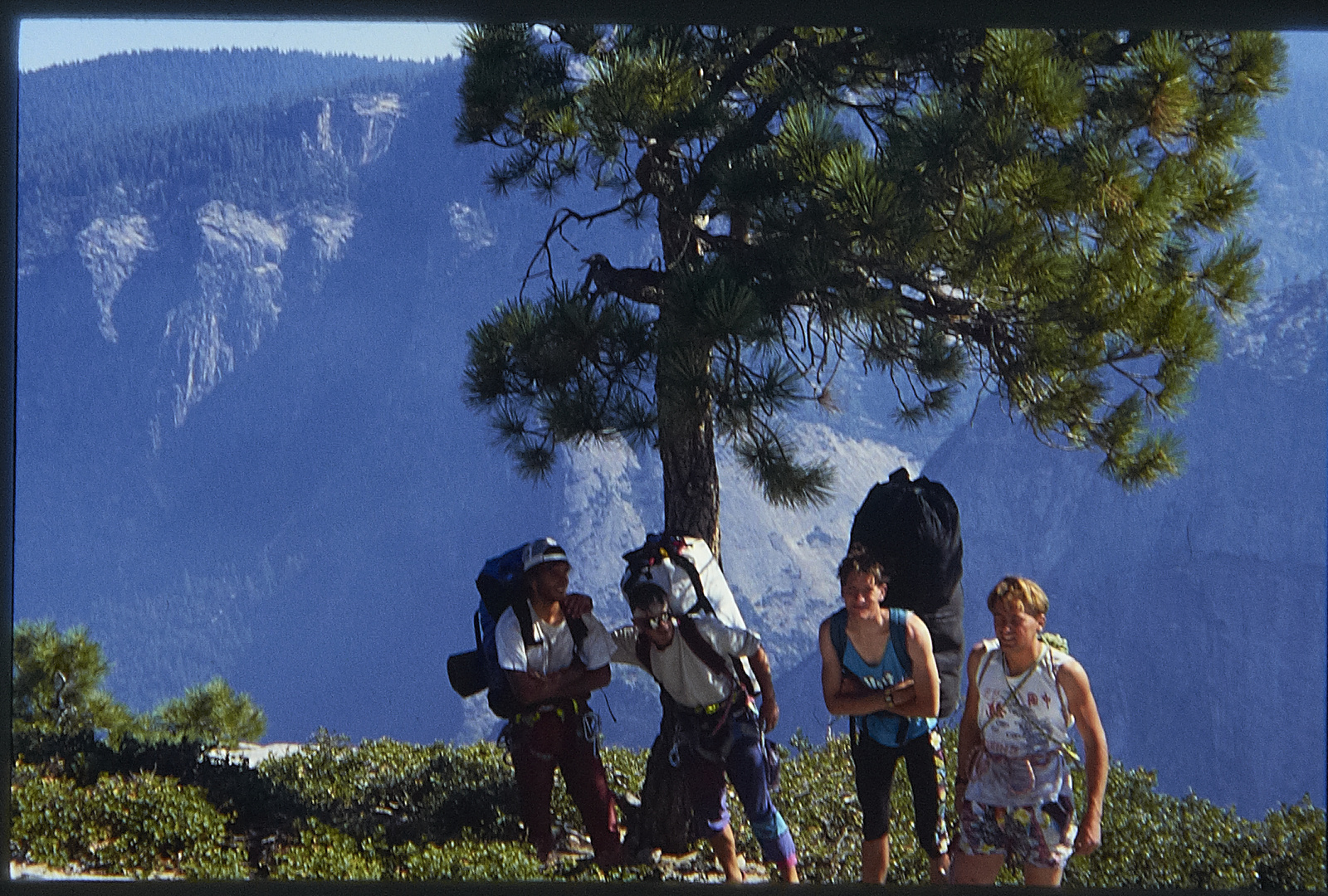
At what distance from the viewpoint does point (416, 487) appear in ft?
47.5

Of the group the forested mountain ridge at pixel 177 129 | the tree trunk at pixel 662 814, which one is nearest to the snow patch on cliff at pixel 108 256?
the forested mountain ridge at pixel 177 129

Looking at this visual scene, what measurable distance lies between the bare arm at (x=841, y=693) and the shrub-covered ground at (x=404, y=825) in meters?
0.78

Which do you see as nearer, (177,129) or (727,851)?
(727,851)

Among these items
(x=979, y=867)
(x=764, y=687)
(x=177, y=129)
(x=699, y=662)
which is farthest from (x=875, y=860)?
(x=177, y=129)

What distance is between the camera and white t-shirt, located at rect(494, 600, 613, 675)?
118 inches

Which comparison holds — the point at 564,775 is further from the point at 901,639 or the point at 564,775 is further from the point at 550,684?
the point at 901,639

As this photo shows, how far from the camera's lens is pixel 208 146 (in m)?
13.6

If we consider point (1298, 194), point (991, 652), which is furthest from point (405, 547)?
point (991, 652)

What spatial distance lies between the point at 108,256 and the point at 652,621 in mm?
13460

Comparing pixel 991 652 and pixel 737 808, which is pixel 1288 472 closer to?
pixel 737 808

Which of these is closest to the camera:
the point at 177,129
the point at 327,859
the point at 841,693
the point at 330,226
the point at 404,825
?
the point at 841,693

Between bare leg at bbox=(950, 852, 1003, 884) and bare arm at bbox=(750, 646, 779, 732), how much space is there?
528mm

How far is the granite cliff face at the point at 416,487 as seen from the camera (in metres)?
11.2

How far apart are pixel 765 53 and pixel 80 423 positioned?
43.8 feet
